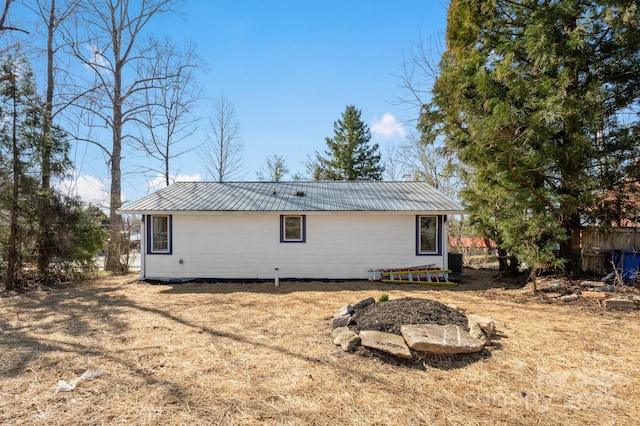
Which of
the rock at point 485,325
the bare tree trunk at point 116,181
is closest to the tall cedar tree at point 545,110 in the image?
the rock at point 485,325

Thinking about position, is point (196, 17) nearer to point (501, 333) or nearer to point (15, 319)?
point (15, 319)

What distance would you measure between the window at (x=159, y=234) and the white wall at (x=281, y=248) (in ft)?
0.60

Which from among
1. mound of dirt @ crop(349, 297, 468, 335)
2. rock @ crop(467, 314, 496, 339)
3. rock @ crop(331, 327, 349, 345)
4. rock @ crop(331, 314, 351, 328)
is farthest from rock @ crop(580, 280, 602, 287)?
rock @ crop(331, 327, 349, 345)

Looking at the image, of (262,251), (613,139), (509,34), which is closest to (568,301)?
(613,139)

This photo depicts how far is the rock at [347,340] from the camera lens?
3.99 metres

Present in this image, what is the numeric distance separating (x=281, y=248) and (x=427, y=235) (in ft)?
14.6

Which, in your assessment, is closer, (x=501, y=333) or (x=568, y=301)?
(x=501, y=333)

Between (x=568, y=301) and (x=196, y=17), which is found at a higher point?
(x=196, y=17)

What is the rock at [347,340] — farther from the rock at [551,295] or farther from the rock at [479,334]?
the rock at [551,295]

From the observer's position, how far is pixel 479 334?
4.18 meters

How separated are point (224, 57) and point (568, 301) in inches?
514

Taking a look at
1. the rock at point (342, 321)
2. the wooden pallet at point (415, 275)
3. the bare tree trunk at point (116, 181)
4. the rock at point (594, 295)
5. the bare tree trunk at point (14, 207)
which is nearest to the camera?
→ the rock at point (342, 321)

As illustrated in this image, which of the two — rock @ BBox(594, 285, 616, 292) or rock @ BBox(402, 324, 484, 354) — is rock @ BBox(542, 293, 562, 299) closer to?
rock @ BBox(594, 285, 616, 292)

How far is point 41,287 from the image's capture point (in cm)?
853
